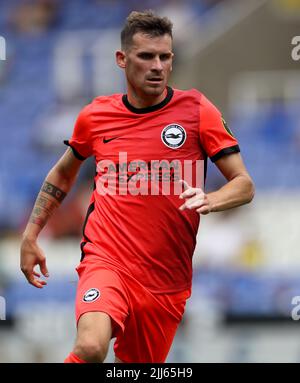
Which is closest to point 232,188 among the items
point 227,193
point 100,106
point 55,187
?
point 227,193

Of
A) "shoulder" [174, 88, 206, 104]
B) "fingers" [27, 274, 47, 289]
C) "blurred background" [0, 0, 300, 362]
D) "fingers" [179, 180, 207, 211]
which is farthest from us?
"blurred background" [0, 0, 300, 362]

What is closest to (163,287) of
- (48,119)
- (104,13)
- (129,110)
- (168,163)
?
(168,163)

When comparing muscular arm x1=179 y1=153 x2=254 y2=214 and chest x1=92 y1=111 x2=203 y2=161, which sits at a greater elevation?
chest x1=92 y1=111 x2=203 y2=161

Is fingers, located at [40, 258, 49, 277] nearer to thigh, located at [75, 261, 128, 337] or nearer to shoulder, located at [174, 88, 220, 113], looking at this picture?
thigh, located at [75, 261, 128, 337]

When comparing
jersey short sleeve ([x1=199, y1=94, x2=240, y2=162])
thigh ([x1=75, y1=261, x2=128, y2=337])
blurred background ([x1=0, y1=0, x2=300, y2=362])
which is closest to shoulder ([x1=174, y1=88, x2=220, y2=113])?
jersey short sleeve ([x1=199, y1=94, x2=240, y2=162])

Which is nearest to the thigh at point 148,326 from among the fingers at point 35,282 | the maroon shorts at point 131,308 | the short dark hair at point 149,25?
the maroon shorts at point 131,308

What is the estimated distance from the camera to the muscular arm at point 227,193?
208 inches

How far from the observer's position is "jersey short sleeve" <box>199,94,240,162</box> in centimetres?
593

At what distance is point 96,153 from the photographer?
20.6 feet

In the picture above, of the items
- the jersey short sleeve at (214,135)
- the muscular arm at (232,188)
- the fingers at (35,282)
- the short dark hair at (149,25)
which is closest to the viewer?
the muscular arm at (232,188)

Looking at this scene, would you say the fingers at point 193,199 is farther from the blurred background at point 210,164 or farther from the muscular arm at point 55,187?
the blurred background at point 210,164

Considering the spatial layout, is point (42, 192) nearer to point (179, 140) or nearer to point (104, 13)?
point (179, 140)

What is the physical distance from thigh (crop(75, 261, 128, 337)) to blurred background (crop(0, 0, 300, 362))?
11.4 feet

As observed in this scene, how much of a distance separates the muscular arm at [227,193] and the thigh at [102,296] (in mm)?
738
